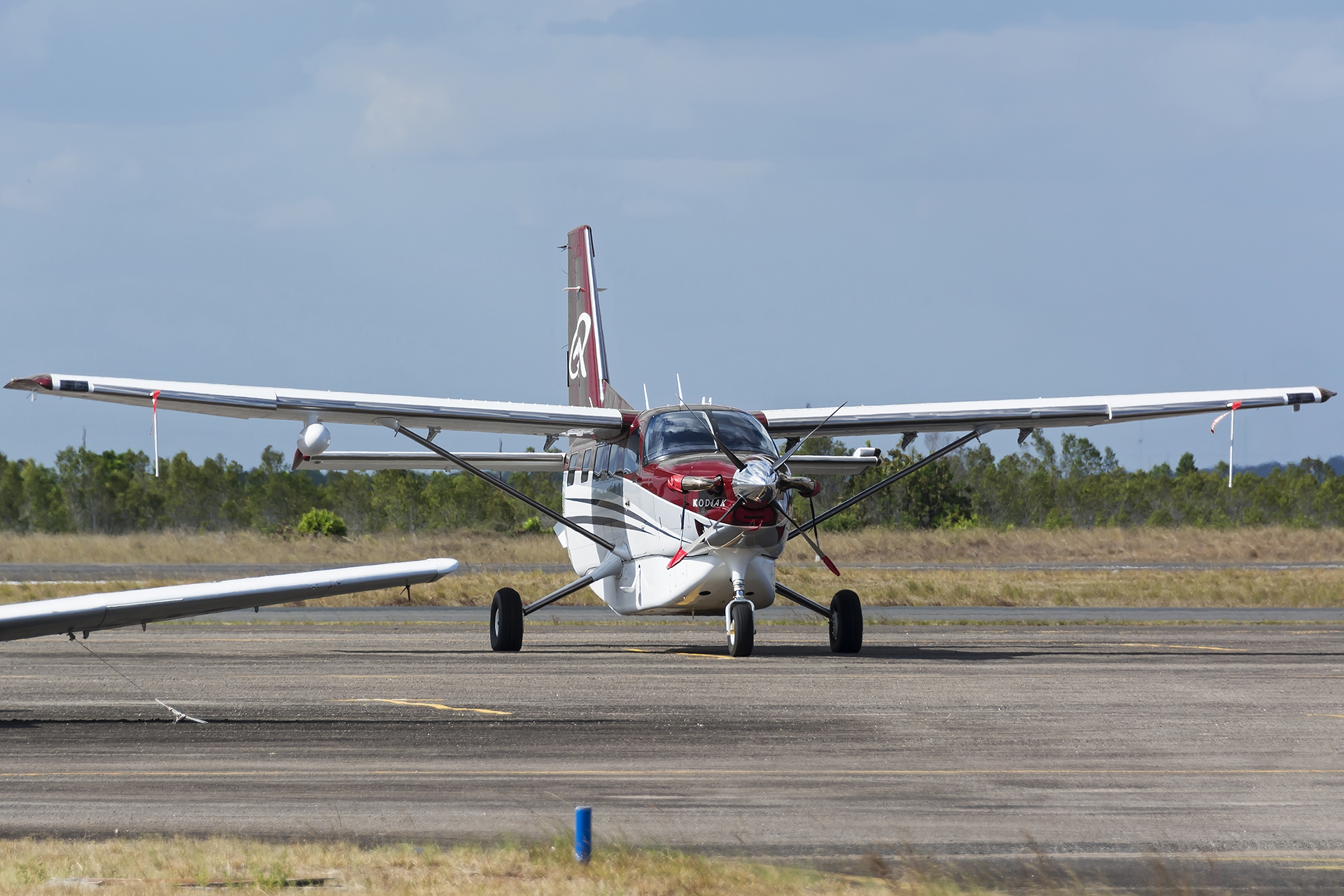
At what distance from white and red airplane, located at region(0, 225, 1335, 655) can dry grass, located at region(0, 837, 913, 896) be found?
1022 cm

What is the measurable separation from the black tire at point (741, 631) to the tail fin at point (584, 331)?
723 centimetres

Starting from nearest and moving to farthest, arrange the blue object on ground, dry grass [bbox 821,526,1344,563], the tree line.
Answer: the blue object on ground < dry grass [bbox 821,526,1344,563] < the tree line

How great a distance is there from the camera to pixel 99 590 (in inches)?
1204

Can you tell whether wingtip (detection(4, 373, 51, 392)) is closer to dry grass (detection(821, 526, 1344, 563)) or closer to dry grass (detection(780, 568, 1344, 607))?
dry grass (detection(780, 568, 1344, 607))

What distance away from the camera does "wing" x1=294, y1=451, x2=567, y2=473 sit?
22.6 metres

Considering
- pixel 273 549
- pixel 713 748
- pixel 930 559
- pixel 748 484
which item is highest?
pixel 748 484

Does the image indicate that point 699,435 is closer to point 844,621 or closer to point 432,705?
point 844,621

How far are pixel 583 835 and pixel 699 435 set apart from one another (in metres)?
12.4

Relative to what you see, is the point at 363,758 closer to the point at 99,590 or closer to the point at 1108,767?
the point at 1108,767

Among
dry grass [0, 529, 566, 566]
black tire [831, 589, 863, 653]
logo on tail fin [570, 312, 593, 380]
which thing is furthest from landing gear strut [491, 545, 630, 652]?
dry grass [0, 529, 566, 566]

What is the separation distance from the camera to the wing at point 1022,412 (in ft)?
70.2

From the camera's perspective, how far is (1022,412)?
21391mm

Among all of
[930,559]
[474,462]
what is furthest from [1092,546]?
[474,462]

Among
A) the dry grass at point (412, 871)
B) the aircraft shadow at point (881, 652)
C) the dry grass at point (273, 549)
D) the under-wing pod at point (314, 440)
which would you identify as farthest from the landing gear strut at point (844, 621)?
the dry grass at point (273, 549)
